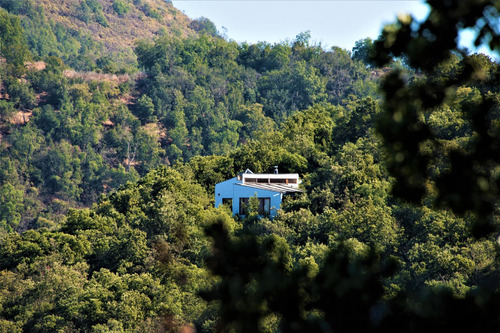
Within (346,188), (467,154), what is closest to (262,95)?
(346,188)

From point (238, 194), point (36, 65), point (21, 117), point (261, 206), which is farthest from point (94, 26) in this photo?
point (261, 206)

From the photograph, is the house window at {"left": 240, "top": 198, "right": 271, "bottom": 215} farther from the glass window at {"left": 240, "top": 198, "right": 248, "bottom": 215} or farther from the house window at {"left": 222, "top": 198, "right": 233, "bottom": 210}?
the house window at {"left": 222, "top": 198, "right": 233, "bottom": 210}

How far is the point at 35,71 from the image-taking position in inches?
4250

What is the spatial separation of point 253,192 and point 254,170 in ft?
22.8

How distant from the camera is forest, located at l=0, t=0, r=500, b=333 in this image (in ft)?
18.7

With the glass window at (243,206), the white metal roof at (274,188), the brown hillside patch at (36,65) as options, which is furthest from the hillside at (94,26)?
the glass window at (243,206)

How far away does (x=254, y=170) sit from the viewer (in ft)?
161

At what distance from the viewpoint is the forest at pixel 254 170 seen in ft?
18.7

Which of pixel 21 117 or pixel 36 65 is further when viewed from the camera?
pixel 36 65

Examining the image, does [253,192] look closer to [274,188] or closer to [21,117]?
[274,188]

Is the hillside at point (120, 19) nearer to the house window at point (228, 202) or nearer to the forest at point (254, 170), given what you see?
the forest at point (254, 170)

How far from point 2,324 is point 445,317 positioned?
32563mm

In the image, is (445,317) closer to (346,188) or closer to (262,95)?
(346,188)

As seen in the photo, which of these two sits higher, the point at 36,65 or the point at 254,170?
the point at 36,65
